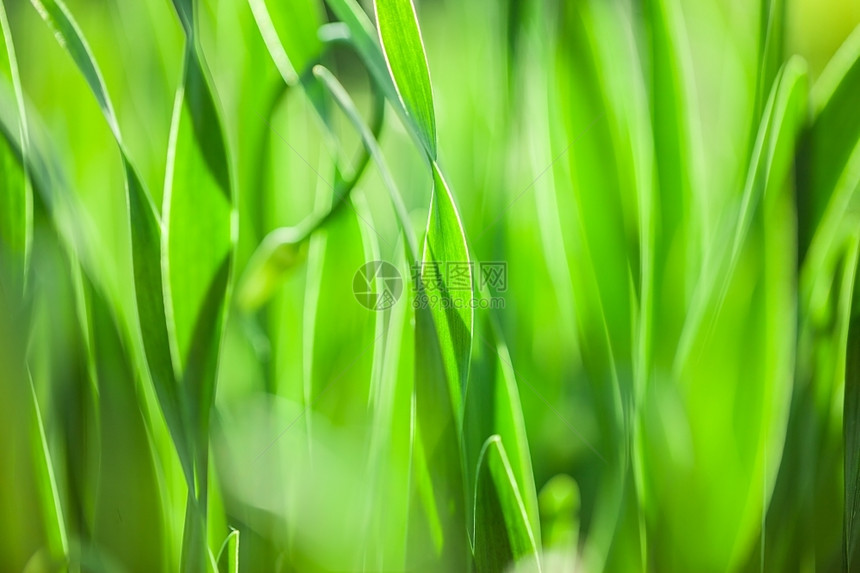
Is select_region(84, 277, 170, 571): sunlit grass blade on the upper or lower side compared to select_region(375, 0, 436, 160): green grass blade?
lower

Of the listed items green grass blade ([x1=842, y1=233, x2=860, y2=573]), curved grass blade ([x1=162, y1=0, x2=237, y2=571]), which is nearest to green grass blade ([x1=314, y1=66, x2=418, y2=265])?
curved grass blade ([x1=162, y1=0, x2=237, y2=571])

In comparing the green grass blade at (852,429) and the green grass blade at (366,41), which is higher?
the green grass blade at (366,41)

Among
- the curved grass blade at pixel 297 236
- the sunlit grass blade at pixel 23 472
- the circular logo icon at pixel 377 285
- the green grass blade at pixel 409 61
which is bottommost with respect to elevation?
the sunlit grass blade at pixel 23 472

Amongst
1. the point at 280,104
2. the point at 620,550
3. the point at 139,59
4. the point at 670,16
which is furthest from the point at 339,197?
the point at 620,550

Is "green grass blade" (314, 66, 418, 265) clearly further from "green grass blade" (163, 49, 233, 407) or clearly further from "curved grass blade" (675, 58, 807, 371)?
"curved grass blade" (675, 58, 807, 371)

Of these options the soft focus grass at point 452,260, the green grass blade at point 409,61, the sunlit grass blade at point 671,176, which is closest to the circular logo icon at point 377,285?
the soft focus grass at point 452,260

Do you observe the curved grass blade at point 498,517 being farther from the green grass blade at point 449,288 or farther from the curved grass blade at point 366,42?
the curved grass blade at point 366,42

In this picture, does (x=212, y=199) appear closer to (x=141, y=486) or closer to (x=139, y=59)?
(x=139, y=59)

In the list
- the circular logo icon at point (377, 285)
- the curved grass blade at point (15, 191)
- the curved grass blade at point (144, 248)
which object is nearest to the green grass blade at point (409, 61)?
the circular logo icon at point (377, 285)
